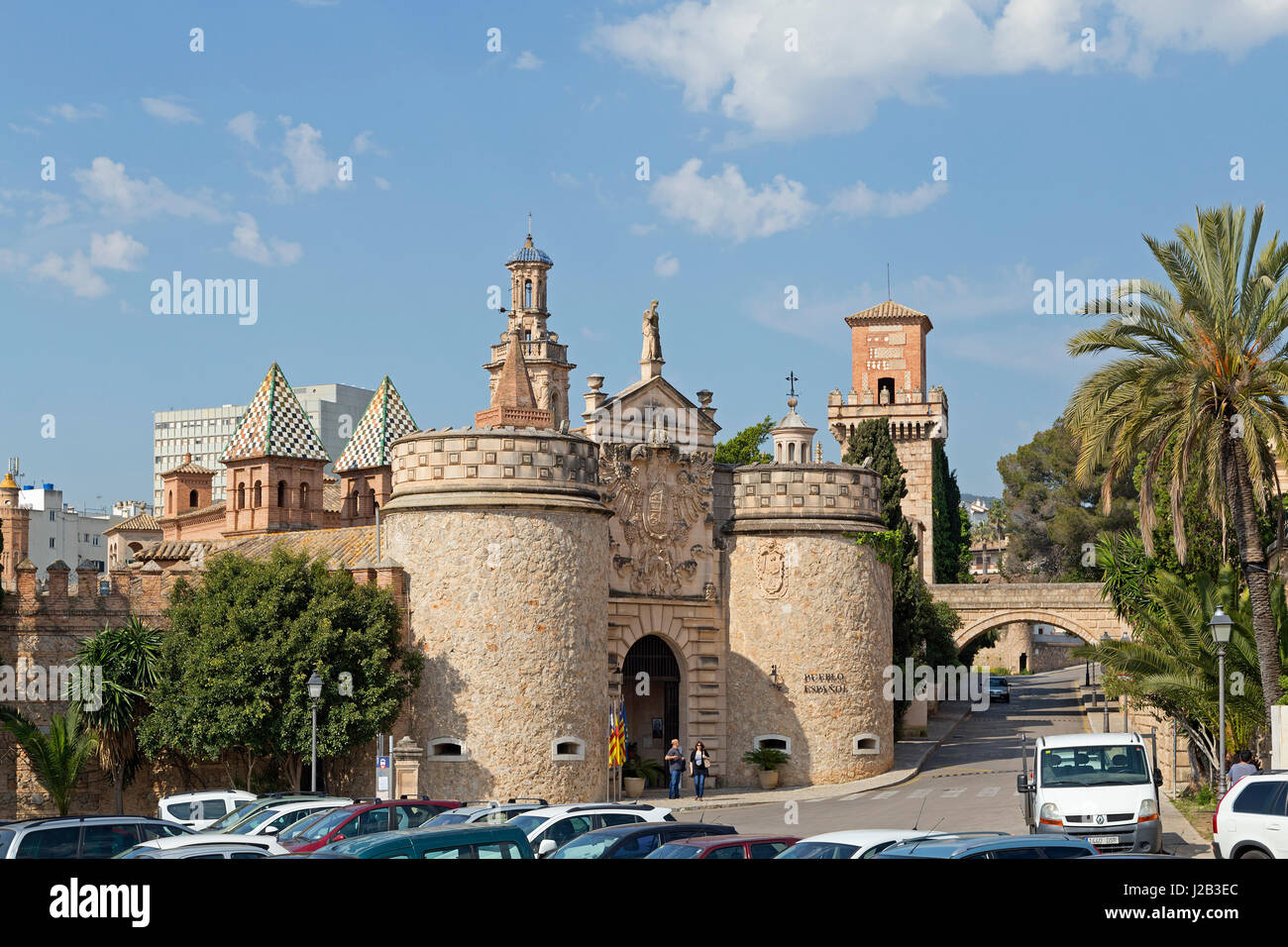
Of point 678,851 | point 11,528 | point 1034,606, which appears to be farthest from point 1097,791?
point 11,528

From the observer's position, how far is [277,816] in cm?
2345

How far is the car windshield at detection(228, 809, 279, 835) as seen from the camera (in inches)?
923

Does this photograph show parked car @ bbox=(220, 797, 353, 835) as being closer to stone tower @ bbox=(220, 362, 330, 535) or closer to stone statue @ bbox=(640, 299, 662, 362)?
stone statue @ bbox=(640, 299, 662, 362)

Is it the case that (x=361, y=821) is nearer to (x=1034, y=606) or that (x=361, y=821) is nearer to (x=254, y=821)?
(x=254, y=821)

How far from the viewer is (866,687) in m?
43.8

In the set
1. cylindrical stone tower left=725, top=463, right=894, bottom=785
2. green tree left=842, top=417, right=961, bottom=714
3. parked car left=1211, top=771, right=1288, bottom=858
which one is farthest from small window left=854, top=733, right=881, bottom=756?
parked car left=1211, top=771, right=1288, bottom=858

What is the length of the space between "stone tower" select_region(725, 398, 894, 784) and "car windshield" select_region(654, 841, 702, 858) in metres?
27.6

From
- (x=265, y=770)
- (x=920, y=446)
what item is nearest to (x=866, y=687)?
(x=265, y=770)

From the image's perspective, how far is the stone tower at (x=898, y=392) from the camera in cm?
8700

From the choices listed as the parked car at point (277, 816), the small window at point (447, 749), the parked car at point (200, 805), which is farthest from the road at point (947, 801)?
the parked car at point (200, 805)

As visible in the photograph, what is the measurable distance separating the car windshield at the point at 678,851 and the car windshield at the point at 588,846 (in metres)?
2.03

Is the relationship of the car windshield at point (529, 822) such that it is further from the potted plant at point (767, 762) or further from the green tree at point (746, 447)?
the green tree at point (746, 447)

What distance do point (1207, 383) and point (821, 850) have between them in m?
16.1
